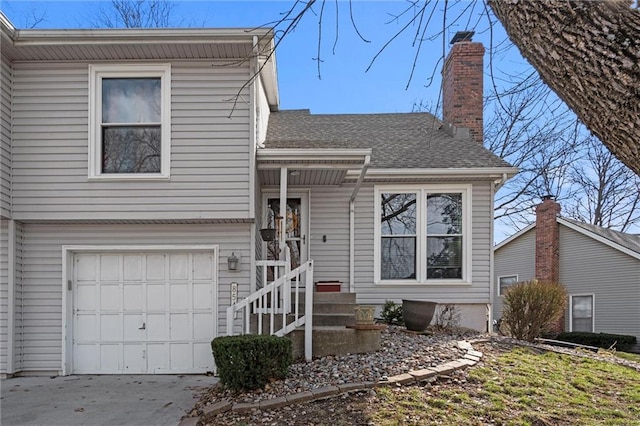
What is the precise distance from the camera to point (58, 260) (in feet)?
22.2

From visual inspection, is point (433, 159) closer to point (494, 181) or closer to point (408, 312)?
point (494, 181)

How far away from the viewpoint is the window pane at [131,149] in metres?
6.68

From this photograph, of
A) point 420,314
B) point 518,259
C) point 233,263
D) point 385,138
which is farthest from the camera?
point 518,259

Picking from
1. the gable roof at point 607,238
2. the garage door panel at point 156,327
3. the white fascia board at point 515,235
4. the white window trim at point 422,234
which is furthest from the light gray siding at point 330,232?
the white fascia board at point 515,235

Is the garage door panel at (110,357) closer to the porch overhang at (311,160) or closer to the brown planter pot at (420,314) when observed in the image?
the porch overhang at (311,160)

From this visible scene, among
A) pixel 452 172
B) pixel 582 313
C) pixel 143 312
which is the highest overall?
pixel 452 172

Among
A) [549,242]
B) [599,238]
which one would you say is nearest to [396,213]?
[549,242]

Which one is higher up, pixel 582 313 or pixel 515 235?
pixel 515 235

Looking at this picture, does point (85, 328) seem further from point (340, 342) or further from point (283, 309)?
point (340, 342)

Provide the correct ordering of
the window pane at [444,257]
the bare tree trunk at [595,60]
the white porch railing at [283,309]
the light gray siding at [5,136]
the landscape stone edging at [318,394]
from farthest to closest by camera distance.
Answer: the window pane at [444,257]
the light gray siding at [5,136]
the white porch railing at [283,309]
the landscape stone edging at [318,394]
the bare tree trunk at [595,60]

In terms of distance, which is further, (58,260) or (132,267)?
(132,267)

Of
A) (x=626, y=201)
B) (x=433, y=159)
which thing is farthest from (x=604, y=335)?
(x=626, y=201)

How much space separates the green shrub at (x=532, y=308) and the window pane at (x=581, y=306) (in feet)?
27.0

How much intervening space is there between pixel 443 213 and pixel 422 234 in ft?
2.03
